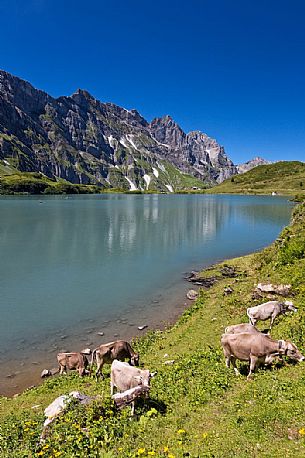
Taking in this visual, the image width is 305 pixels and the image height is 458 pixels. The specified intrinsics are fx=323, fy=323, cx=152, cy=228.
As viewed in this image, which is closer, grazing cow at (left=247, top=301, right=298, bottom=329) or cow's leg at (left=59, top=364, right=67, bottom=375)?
grazing cow at (left=247, top=301, right=298, bottom=329)

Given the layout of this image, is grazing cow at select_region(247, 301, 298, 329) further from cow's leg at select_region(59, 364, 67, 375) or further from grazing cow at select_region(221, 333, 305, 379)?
cow's leg at select_region(59, 364, 67, 375)

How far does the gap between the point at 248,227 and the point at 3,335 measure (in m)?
87.8

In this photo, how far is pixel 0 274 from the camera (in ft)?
160

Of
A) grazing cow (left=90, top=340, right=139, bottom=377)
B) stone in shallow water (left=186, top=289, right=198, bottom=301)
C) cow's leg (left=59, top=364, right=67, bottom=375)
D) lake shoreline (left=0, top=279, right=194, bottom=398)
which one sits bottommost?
lake shoreline (left=0, top=279, right=194, bottom=398)

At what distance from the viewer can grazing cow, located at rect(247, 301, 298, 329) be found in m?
20.7

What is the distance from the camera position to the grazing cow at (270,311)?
20656mm

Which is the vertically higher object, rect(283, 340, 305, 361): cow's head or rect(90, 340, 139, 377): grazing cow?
rect(283, 340, 305, 361): cow's head

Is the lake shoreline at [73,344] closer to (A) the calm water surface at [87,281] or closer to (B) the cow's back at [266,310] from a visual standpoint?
(A) the calm water surface at [87,281]

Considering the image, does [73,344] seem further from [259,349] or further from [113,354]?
[259,349]

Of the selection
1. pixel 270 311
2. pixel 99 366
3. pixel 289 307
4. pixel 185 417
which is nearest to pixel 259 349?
pixel 185 417

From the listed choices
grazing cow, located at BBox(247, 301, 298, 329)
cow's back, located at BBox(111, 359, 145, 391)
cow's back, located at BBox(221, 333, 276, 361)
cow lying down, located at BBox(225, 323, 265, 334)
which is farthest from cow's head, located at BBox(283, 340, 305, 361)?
cow's back, located at BBox(111, 359, 145, 391)

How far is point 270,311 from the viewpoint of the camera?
68.3 ft

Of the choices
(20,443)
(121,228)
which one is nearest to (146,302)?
(20,443)

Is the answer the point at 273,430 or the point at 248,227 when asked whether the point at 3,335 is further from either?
the point at 248,227
